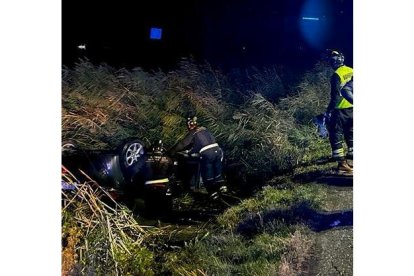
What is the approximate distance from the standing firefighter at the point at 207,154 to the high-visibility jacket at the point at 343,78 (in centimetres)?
73

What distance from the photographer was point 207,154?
323cm

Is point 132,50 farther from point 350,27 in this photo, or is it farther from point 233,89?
point 350,27

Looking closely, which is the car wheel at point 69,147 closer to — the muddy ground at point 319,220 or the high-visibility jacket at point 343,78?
the muddy ground at point 319,220

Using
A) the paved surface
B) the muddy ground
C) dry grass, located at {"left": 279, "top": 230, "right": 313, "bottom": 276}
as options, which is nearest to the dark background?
the muddy ground

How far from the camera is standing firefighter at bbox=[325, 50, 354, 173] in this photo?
3.16 meters

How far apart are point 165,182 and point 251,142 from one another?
0.55 meters

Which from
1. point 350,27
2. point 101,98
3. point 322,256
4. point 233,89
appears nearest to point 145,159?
point 101,98

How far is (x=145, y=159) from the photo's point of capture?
3.24 metres

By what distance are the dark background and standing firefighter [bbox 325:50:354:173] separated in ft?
0.23

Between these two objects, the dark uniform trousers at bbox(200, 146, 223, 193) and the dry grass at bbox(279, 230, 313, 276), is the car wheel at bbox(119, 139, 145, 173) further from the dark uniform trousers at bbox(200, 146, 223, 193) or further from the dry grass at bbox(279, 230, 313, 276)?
the dry grass at bbox(279, 230, 313, 276)

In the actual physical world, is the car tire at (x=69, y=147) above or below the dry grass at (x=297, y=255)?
above

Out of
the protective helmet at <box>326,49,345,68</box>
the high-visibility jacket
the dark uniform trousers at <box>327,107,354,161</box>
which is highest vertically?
the protective helmet at <box>326,49,345,68</box>

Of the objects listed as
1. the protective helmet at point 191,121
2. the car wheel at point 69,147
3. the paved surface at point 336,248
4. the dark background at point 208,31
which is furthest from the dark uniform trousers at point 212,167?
the car wheel at point 69,147

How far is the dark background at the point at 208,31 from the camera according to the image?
3.18 metres
